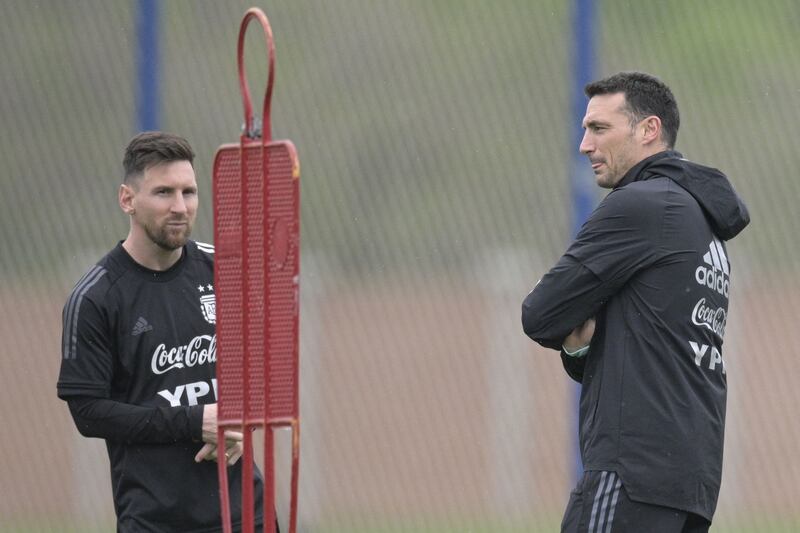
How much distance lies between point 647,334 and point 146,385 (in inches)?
66.0

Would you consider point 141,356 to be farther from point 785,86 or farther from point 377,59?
point 785,86

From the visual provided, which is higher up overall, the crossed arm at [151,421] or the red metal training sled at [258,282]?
the red metal training sled at [258,282]

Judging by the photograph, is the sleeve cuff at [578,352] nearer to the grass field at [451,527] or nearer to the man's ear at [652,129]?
the man's ear at [652,129]

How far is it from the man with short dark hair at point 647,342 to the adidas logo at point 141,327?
1277 millimetres

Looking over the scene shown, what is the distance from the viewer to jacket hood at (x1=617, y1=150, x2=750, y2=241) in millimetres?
4301

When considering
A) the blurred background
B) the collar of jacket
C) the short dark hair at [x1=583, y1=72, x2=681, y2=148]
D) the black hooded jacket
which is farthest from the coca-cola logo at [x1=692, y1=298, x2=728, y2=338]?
the blurred background

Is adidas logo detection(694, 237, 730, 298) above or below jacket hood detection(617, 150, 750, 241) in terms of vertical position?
below

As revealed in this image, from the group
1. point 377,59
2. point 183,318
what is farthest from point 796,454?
point 183,318

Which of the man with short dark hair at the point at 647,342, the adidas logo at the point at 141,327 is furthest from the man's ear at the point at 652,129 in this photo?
the adidas logo at the point at 141,327

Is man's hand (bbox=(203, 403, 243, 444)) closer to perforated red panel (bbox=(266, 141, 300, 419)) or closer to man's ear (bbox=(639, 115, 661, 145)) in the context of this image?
perforated red panel (bbox=(266, 141, 300, 419))

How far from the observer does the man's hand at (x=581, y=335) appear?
167 inches

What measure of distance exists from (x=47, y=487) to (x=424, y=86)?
3197 millimetres

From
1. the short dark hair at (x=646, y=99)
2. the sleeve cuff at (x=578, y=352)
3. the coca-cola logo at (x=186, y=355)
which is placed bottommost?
the sleeve cuff at (x=578, y=352)

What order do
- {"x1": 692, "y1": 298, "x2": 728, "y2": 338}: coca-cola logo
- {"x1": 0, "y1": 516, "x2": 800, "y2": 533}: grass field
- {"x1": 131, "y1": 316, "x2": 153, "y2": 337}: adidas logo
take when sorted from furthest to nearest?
{"x1": 0, "y1": 516, "x2": 800, "y2": 533}: grass field < {"x1": 131, "y1": 316, "x2": 153, "y2": 337}: adidas logo < {"x1": 692, "y1": 298, "x2": 728, "y2": 338}: coca-cola logo
